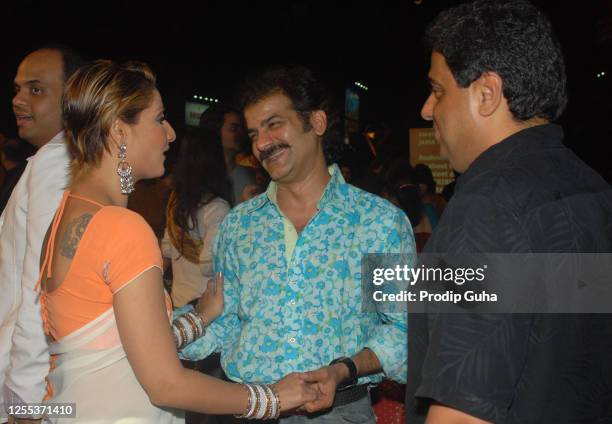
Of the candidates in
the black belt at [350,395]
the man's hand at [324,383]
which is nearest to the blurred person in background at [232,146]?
the black belt at [350,395]

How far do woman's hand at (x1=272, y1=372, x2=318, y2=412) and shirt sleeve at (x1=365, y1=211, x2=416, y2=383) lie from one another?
0.90ft

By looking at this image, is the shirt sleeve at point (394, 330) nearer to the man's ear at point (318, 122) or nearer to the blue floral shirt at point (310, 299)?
the blue floral shirt at point (310, 299)

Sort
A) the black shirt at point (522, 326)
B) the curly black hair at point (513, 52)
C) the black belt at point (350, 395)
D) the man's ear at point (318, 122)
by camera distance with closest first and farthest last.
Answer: the black shirt at point (522, 326)
the curly black hair at point (513, 52)
the black belt at point (350, 395)
the man's ear at point (318, 122)

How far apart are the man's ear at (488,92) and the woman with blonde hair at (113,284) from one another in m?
0.89

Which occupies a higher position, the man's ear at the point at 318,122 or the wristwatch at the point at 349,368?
the man's ear at the point at 318,122

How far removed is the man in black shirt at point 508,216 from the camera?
43.4 inches

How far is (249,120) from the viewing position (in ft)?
7.92

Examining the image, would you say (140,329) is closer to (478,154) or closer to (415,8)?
(478,154)

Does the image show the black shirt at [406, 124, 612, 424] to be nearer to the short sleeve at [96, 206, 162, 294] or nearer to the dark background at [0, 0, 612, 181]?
the short sleeve at [96, 206, 162, 294]

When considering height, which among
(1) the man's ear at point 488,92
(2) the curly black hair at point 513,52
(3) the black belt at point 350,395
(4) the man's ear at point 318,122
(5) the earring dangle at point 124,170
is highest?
(4) the man's ear at point 318,122

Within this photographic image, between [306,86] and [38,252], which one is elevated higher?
[306,86]

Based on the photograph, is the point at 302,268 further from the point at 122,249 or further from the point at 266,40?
the point at 266,40

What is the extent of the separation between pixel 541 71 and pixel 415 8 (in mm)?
12838

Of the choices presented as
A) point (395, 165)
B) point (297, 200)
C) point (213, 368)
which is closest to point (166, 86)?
point (395, 165)
